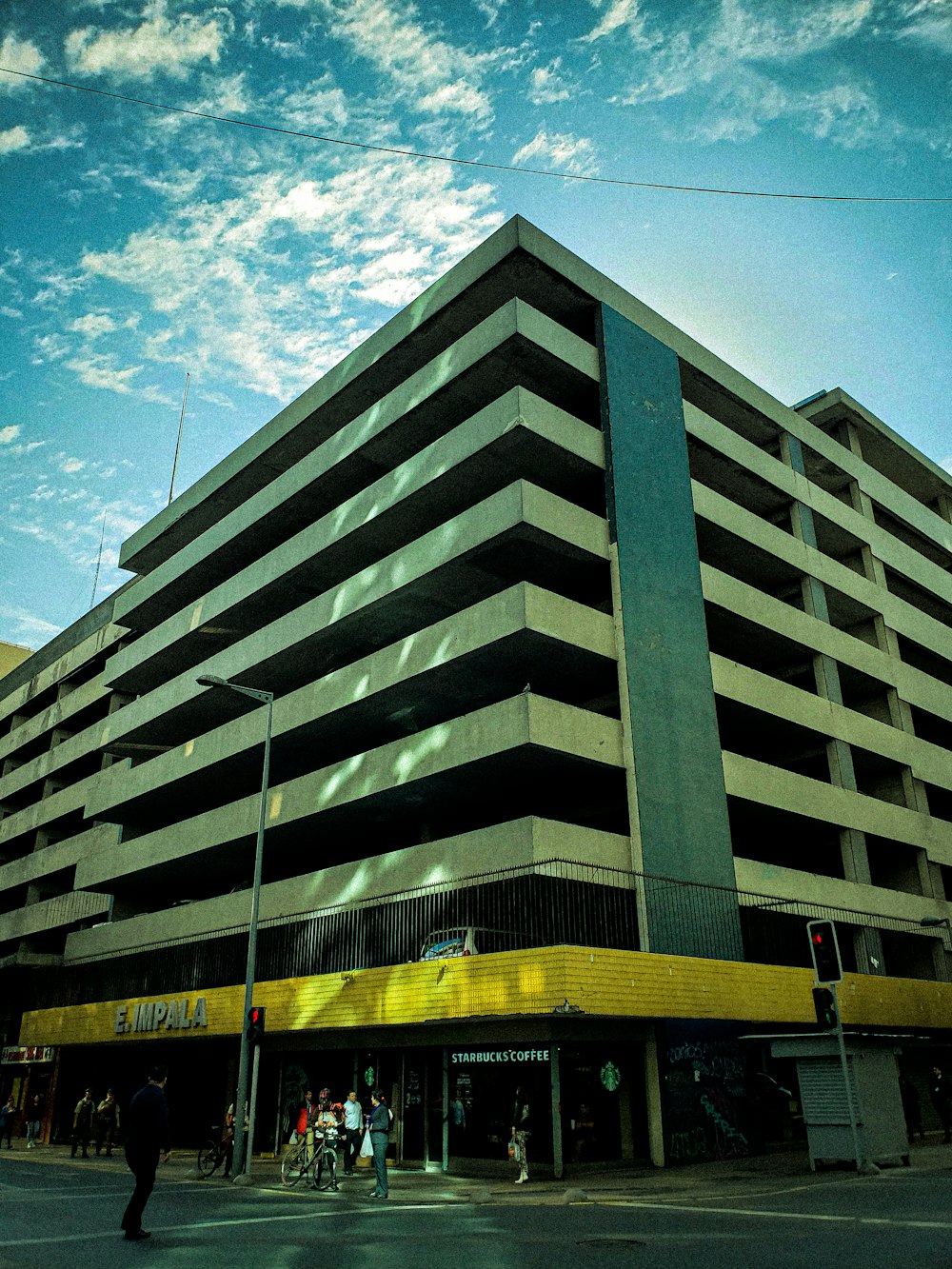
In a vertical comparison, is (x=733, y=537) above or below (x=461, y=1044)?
above

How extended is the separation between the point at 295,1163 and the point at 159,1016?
37.4ft

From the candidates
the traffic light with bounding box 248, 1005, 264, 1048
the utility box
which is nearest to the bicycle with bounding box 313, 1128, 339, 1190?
the traffic light with bounding box 248, 1005, 264, 1048

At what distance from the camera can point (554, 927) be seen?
21.4 m

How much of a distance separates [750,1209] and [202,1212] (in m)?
7.46

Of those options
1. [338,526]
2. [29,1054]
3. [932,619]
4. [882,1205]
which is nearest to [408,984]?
[882,1205]

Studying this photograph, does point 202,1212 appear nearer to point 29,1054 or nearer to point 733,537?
point 733,537

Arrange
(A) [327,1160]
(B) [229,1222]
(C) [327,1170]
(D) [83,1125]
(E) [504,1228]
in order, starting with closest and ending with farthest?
(E) [504,1228] → (B) [229,1222] → (A) [327,1160] → (C) [327,1170] → (D) [83,1125]

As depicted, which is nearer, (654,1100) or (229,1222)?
(229,1222)

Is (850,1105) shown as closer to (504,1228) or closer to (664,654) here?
(504,1228)

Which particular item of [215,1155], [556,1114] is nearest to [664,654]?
[556,1114]

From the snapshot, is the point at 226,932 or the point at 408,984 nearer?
the point at 408,984

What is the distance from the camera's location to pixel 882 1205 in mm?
12281

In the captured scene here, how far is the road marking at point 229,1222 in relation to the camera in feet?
33.6

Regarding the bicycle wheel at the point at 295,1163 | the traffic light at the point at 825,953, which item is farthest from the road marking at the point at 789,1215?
the bicycle wheel at the point at 295,1163
